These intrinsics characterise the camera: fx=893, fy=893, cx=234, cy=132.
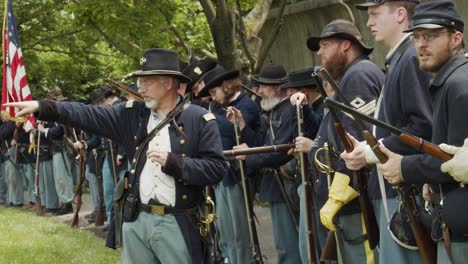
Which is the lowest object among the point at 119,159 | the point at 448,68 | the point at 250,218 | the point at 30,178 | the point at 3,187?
the point at 3,187

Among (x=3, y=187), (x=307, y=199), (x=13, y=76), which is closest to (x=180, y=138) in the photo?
(x=307, y=199)

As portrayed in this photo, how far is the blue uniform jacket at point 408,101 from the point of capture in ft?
16.1

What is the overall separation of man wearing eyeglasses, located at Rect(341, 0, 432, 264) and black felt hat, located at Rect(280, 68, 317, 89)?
2.48 m

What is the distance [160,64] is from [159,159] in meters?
0.77

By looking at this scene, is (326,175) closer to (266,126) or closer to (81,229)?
(266,126)

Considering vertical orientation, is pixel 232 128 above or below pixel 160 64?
below

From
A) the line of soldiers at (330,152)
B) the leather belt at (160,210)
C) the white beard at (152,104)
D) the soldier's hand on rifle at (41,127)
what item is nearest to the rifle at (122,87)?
the line of soldiers at (330,152)

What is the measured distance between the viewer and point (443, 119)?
4383mm

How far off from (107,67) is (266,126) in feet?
44.4

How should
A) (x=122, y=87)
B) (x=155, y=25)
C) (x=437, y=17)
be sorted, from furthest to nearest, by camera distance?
(x=155, y=25) < (x=122, y=87) < (x=437, y=17)

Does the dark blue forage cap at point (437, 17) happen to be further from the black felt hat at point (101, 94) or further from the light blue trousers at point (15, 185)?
the light blue trousers at point (15, 185)

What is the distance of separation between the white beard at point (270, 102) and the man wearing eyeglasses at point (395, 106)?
3315mm

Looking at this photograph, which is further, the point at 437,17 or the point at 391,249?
the point at 391,249

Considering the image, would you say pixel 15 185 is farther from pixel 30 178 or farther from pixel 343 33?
pixel 343 33
